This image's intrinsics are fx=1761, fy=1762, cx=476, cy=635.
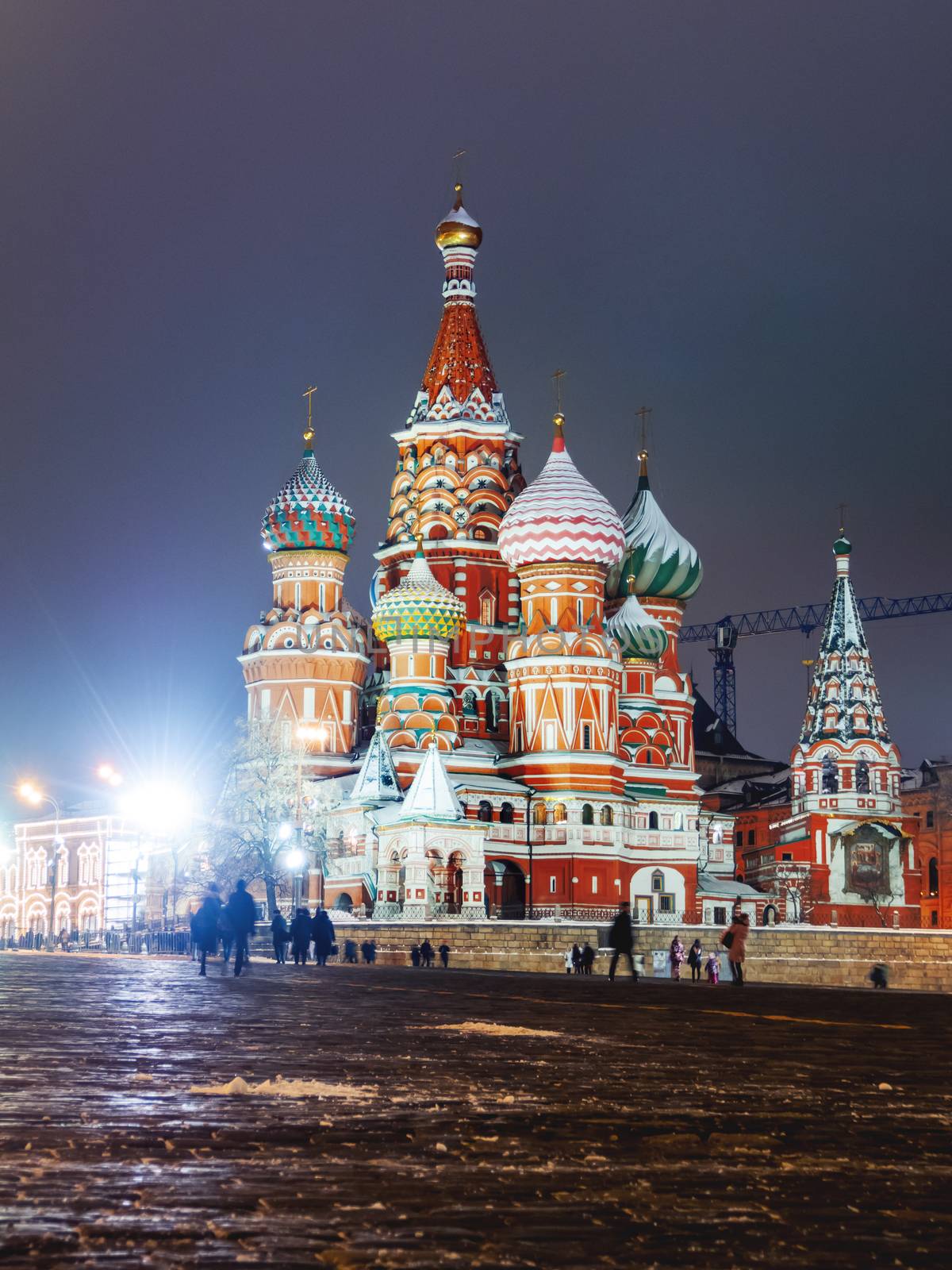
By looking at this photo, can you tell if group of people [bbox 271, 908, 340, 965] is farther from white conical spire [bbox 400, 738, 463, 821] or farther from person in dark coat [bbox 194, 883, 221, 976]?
white conical spire [bbox 400, 738, 463, 821]

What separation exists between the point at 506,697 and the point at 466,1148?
5630 centimetres

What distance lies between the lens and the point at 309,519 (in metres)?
62.8

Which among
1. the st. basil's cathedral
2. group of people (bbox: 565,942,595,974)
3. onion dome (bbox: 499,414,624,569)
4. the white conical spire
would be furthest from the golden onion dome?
group of people (bbox: 565,942,595,974)

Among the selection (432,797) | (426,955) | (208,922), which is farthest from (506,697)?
(208,922)

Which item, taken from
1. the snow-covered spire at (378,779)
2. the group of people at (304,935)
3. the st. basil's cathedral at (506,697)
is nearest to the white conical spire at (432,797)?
the st. basil's cathedral at (506,697)

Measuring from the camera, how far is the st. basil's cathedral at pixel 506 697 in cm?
5359

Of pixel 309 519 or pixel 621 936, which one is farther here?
pixel 309 519

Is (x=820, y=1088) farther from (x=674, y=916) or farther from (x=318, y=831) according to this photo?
(x=674, y=916)

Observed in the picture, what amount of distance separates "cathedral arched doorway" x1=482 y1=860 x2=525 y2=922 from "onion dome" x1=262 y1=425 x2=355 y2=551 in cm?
1445

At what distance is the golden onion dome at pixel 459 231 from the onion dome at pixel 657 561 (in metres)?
12.0

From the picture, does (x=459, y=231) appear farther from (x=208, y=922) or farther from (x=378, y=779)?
(x=208, y=922)

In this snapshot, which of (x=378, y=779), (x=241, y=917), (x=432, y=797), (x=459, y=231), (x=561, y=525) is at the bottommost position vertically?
(x=241, y=917)

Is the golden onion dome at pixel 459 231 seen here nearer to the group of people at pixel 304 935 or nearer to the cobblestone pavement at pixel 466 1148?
the group of people at pixel 304 935

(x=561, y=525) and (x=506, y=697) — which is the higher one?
(x=561, y=525)
